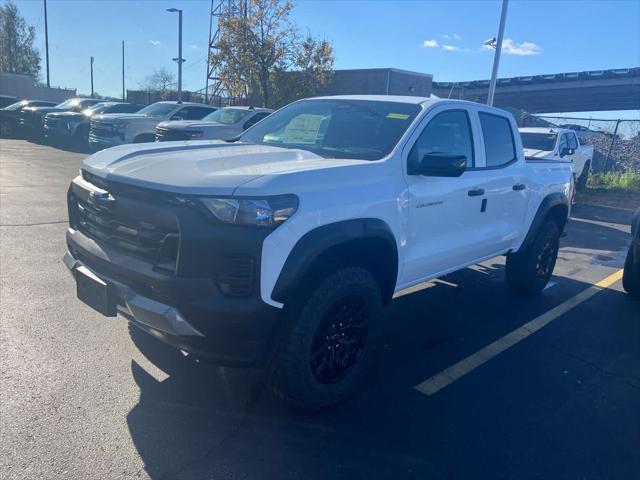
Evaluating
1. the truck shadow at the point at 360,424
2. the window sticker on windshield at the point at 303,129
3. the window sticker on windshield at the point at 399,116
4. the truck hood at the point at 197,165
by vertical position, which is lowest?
the truck shadow at the point at 360,424

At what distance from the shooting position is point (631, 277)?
6090mm

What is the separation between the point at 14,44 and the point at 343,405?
6534 centimetres

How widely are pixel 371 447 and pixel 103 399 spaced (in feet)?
5.42

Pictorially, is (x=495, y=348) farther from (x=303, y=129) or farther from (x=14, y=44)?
(x=14, y=44)

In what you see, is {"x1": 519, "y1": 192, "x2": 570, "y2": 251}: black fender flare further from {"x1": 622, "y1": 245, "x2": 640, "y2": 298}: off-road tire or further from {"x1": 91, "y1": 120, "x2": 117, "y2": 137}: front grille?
{"x1": 91, "y1": 120, "x2": 117, "y2": 137}: front grille

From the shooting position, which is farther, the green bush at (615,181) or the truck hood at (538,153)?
the green bush at (615,181)

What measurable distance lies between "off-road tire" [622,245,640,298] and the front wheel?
4.03 meters

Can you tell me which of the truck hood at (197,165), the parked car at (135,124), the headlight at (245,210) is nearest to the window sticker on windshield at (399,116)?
the truck hood at (197,165)

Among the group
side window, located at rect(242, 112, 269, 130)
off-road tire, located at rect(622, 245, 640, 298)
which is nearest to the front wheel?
off-road tire, located at rect(622, 245, 640, 298)

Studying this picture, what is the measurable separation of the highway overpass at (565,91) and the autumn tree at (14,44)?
144 ft

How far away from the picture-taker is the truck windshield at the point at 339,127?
385 cm

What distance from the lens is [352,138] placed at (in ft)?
13.2

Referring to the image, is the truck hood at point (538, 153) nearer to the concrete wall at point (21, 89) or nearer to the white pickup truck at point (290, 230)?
the white pickup truck at point (290, 230)

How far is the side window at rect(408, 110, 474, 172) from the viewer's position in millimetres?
3880
